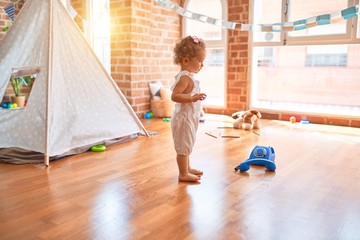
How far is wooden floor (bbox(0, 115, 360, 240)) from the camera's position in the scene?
1.47 meters

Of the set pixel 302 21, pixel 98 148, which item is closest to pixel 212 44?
pixel 302 21

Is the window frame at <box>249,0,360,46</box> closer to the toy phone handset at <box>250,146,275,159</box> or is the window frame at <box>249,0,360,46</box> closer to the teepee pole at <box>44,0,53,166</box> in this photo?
the toy phone handset at <box>250,146,275,159</box>

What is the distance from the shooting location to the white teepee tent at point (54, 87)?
101 inches

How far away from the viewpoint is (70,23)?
9.31ft

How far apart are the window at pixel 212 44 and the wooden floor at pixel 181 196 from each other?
2.18 m

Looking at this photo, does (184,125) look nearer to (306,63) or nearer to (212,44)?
(212,44)

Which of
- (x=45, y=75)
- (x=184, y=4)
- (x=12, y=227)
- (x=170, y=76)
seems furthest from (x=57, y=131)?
(x=184, y=4)

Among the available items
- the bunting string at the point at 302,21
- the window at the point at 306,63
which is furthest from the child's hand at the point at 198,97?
the window at the point at 306,63

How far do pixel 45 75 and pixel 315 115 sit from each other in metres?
3.00

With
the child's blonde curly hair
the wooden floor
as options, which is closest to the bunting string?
the wooden floor

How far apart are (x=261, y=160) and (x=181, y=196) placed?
0.75 m

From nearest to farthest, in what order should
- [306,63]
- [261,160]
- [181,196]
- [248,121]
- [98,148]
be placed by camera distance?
[181,196] < [261,160] < [98,148] < [248,121] < [306,63]

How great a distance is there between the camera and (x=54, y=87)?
2627 mm

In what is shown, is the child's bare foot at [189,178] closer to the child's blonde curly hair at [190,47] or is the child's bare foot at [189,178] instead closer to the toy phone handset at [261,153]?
the toy phone handset at [261,153]
